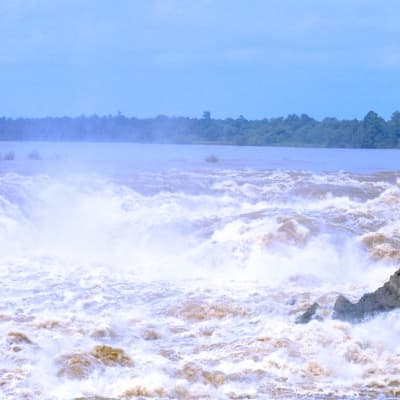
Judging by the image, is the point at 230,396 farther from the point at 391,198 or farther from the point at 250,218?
the point at 391,198

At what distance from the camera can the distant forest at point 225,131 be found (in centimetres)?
7000

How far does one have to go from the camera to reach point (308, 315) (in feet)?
27.6

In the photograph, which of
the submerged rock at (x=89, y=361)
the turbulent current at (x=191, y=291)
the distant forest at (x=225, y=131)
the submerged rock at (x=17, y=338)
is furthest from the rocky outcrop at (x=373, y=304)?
the distant forest at (x=225, y=131)

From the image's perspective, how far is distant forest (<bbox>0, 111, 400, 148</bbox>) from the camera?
70000 mm

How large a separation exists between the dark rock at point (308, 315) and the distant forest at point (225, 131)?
59.7 m

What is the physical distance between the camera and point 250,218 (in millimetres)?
15469

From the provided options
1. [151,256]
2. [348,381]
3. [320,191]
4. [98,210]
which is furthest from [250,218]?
[348,381]

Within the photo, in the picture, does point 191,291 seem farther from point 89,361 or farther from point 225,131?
point 225,131

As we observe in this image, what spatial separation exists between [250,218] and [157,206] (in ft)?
9.98

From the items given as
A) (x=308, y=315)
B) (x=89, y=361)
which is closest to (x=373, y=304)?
(x=308, y=315)

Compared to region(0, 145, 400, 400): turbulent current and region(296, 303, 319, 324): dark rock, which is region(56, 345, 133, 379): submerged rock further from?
region(296, 303, 319, 324): dark rock

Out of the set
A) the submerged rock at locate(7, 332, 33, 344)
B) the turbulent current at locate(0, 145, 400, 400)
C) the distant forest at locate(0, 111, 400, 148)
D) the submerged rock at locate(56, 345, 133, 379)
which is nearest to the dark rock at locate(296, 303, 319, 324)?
the turbulent current at locate(0, 145, 400, 400)

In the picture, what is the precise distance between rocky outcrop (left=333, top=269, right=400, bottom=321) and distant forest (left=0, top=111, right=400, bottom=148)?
5966cm

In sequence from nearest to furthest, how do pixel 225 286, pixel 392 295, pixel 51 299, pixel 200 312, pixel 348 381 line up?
pixel 348 381
pixel 392 295
pixel 200 312
pixel 51 299
pixel 225 286
